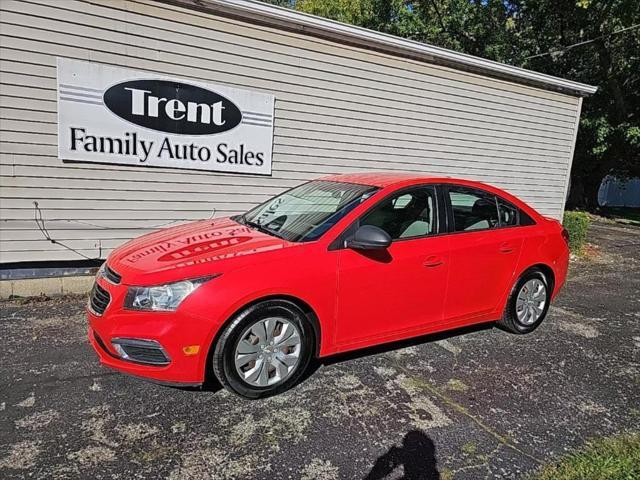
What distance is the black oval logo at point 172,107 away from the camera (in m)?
5.30

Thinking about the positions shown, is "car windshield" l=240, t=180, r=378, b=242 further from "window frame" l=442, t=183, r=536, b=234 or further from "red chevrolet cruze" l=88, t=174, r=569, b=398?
"window frame" l=442, t=183, r=536, b=234

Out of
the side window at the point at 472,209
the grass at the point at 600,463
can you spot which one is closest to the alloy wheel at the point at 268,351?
the grass at the point at 600,463

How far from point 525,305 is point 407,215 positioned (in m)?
1.70

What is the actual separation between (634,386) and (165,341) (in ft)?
11.9

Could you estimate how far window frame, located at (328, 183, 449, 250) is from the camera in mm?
3381

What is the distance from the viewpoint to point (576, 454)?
2771 mm

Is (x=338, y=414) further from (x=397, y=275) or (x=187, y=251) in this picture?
(x=187, y=251)

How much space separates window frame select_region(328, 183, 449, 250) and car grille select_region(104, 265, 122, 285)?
1457 millimetres

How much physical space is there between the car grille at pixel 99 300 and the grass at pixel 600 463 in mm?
2809

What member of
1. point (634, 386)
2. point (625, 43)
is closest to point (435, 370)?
point (634, 386)

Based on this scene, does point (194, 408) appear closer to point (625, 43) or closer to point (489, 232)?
point (489, 232)

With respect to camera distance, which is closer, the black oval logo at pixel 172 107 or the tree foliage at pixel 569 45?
the black oval logo at pixel 172 107

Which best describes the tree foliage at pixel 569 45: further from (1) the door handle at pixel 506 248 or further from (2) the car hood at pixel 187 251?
(2) the car hood at pixel 187 251

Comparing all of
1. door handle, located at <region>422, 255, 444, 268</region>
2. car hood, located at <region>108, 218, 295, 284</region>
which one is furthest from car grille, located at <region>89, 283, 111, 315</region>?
door handle, located at <region>422, 255, 444, 268</region>
